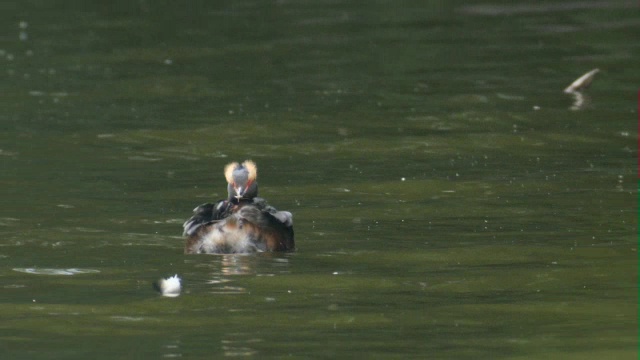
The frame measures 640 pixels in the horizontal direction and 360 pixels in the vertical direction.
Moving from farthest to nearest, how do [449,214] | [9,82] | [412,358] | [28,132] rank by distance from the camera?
1. [9,82]
2. [28,132]
3. [449,214]
4. [412,358]

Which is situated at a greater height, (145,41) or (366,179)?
(145,41)

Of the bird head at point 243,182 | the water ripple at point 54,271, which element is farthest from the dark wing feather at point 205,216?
the water ripple at point 54,271

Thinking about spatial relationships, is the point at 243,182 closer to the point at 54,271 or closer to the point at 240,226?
the point at 240,226

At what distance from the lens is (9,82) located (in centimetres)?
2278

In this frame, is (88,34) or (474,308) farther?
(88,34)

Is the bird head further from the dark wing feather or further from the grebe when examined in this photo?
the dark wing feather

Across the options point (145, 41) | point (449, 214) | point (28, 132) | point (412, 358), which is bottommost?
point (412, 358)

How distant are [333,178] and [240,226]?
3.74 metres

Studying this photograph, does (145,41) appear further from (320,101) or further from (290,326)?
(290,326)

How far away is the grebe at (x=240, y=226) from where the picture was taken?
12.9 metres

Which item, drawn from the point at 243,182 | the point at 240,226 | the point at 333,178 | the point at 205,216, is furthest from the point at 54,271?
the point at 333,178

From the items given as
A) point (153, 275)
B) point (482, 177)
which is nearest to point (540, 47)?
point (482, 177)

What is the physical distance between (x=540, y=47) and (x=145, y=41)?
6.02 metres

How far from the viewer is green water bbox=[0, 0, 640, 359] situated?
1078cm
